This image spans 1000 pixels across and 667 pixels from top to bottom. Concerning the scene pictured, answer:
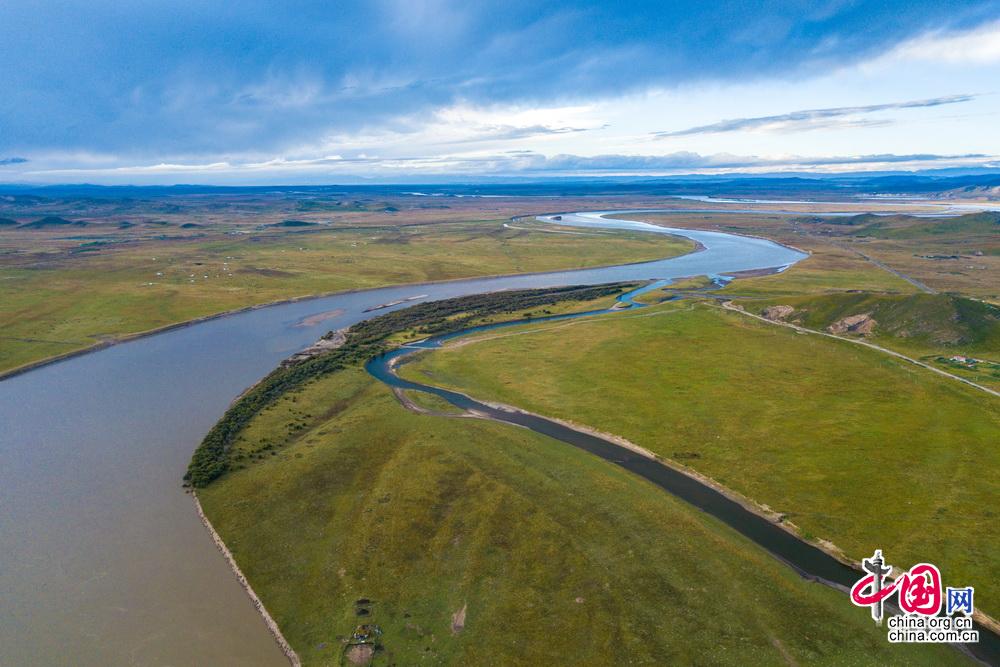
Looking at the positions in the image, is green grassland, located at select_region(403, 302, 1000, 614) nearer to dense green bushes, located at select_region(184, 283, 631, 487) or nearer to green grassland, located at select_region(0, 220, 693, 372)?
dense green bushes, located at select_region(184, 283, 631, 487)

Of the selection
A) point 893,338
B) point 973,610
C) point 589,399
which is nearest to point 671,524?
point 973,610

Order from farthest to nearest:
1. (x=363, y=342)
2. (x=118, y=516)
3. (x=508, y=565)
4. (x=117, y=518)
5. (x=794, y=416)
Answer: (x=363, y=342) < (x=794, y=416) < (x=118, y=516) < (x=117, y=518) < (x=508, y=565)

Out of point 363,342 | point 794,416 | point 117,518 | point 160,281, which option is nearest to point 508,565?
point 117,518

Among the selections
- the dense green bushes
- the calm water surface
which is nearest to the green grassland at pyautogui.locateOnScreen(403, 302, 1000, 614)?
the dense green bushes

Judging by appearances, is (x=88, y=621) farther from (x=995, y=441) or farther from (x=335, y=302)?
(x=335, y=302)

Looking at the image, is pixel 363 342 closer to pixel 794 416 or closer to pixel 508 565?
pixel 508 565

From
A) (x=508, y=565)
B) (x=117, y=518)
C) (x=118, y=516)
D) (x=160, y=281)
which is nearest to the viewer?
(x=508, y=565)

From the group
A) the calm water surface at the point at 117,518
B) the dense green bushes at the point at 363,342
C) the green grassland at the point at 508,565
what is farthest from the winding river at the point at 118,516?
the green grassland at the point at 508,565

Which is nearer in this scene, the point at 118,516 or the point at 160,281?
the point at 118,516
